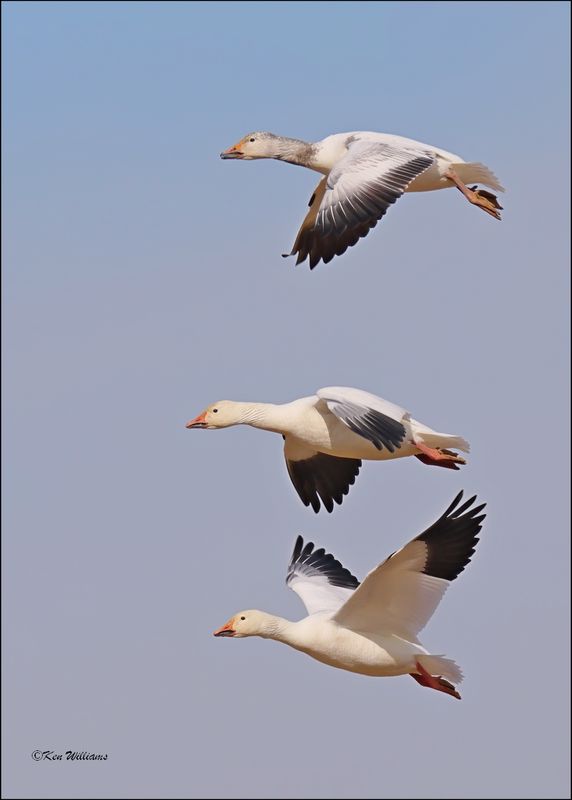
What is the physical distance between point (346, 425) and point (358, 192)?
1.84 meters

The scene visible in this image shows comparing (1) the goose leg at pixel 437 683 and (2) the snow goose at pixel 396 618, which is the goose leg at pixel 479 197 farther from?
(1) the goose leg at pixel 437 683

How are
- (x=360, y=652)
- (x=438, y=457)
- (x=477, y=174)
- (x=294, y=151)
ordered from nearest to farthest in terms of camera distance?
(x=360, y=652) < (x=438, y=457) < (x=477, y=174) < (x=294, y=151)

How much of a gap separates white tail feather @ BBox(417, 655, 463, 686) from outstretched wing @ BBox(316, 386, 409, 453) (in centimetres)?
158

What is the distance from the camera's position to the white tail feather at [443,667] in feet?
47.9

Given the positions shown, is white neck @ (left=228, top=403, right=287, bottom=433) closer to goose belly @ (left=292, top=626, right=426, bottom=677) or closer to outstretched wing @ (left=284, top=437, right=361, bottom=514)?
outstretched wing @ (left=284, top=437, right=361, bottom=514)

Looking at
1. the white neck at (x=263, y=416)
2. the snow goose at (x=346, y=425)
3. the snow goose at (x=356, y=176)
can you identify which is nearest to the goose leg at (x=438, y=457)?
the snow goose at (x=346, y=425)

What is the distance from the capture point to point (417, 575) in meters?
14.4

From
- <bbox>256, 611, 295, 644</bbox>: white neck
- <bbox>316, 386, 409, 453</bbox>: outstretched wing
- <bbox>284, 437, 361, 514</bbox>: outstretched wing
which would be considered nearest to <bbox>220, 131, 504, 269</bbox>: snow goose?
<bbox>316, 386, 409, 453</bbox>: outstretched wing

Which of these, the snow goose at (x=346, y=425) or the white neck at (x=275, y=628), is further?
the white neck at (x=275, y=628)

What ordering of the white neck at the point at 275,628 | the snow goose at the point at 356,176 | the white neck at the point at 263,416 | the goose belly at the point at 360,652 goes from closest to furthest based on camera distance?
the goose belly at the point at 360,652, the white neck at the point at 275,628, the snow goose at the point at 356,176, the white neck at the point at 263,416

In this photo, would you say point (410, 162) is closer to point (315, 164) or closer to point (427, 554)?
point (315, 164)

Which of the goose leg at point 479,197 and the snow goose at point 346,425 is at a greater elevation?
the goose leg at point 479,197

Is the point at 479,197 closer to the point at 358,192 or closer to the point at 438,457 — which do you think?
the point at 358,192

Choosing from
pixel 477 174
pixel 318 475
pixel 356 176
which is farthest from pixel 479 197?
pixel 318 475
